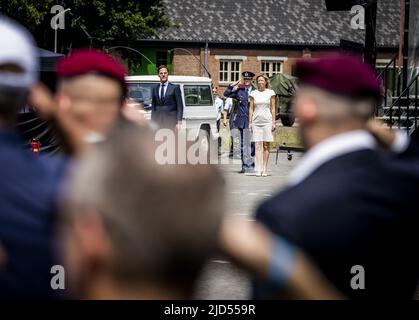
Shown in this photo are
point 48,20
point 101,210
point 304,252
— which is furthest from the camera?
point 48,20

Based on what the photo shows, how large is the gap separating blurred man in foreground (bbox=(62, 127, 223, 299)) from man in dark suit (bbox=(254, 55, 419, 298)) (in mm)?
521

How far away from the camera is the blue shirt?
2.58 metres

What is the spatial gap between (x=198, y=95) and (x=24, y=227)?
22404mm

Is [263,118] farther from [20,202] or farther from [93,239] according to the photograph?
[93,239]

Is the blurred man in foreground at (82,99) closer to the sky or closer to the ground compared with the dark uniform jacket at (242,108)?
closer to the sky

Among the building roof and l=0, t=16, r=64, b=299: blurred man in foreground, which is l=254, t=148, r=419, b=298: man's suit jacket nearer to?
l=0, t=16, r=64, b=299: blurred man in foreground

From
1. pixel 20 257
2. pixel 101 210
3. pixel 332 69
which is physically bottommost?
pixel 20 257

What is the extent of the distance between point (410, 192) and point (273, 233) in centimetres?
49

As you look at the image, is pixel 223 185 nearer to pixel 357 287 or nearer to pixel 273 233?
pixel 273 233

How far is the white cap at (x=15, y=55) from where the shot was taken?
104 inches

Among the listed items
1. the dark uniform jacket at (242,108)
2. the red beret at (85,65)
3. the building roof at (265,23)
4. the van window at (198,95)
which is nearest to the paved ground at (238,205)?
the red beret at (85,65)

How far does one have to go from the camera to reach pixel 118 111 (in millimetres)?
3266

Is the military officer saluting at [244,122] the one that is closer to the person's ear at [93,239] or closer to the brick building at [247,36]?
the person's ear at [93,239]
